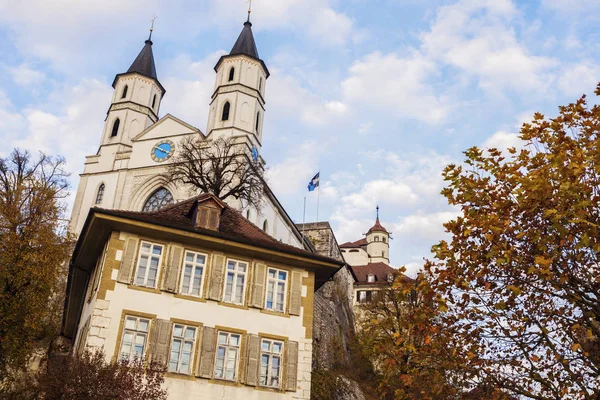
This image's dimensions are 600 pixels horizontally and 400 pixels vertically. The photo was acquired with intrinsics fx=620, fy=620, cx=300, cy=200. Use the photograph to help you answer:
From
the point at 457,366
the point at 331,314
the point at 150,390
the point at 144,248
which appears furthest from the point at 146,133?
the point at 457,366

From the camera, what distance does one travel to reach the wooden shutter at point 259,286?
62.1 feet

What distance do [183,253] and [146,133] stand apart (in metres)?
37.1

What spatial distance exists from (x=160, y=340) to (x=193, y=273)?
2.31 metres

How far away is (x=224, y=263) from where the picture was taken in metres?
19.2

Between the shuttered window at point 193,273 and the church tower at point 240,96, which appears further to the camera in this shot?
the church tower at point 240,96

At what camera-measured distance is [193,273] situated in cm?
1867

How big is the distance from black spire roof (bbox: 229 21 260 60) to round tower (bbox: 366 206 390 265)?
6225 centimetres

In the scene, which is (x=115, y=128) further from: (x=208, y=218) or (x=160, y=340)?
(x=160, y=340)

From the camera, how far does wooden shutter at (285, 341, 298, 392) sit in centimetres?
1812

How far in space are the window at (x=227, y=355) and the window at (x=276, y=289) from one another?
1553 millimetres

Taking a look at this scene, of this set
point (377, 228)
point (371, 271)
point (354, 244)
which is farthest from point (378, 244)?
point (371, 271)

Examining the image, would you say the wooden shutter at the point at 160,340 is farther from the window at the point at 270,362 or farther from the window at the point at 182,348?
the window at the point at 270,362

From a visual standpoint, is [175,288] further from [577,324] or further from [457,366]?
[577,324]

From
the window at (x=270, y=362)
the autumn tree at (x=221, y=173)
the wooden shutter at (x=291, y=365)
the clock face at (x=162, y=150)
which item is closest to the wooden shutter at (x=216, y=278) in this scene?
the window at (x=270, y=362)
